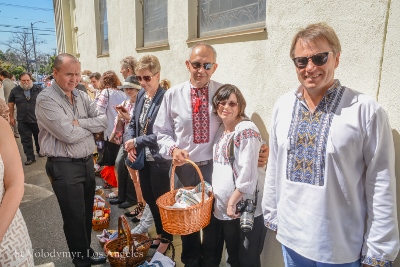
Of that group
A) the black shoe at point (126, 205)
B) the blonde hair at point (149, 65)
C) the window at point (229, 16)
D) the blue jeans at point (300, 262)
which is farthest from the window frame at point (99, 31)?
the blue jeans at point (300, 262)

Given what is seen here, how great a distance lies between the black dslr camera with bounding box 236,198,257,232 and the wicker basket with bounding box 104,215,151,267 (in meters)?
1.11

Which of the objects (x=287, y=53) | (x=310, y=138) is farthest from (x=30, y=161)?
(x=310, y=138)

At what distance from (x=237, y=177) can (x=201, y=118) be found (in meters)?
0.60

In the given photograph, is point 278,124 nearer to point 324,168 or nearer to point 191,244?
point 324,168

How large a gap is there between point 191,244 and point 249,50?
186 centimetres

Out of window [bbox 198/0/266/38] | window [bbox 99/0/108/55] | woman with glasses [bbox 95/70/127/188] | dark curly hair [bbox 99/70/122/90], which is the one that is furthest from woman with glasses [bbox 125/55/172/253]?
window [bbox 99/0/108/55]

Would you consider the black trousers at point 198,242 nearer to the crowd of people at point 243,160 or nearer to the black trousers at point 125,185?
the crowd of people at point 243,160

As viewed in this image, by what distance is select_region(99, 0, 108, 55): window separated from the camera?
25.7 feet

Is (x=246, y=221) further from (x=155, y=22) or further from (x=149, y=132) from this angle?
(x=155, y=22)

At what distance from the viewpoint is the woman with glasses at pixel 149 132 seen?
2775mm

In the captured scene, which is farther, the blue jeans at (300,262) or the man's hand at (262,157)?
the man's hand at (262,157)

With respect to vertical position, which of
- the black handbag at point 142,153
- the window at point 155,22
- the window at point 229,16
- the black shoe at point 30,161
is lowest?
the black shoe at point 30,161

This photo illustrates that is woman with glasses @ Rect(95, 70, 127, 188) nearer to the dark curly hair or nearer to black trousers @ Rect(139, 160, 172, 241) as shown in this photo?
the dark curly hair

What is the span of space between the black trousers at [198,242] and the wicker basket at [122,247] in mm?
414
